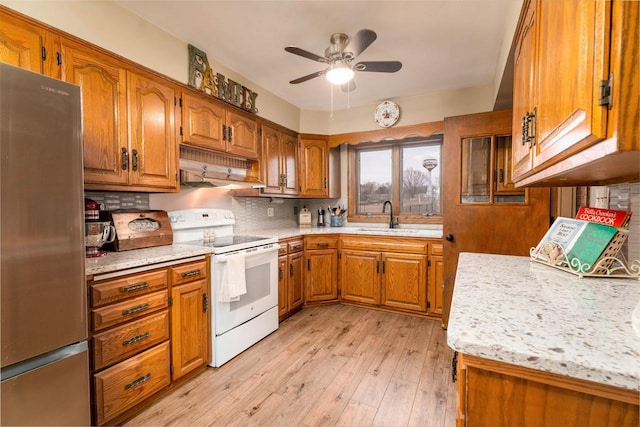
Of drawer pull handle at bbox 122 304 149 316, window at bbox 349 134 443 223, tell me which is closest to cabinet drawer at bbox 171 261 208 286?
drawer pull handle at bbox 122 304 149 316

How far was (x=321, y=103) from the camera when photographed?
357 centimetres

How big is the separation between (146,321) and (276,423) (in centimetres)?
96

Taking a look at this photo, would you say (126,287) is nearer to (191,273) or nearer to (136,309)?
(136,309)

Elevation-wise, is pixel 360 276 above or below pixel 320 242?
below

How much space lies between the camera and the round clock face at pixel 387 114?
3.35m

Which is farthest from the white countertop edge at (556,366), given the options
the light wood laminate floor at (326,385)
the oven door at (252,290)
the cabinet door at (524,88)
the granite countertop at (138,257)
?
the oven door at (252,290)

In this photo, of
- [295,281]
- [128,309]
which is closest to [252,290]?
[295,281]

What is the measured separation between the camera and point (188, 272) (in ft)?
6.32

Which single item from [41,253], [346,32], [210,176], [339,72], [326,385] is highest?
[346,32]

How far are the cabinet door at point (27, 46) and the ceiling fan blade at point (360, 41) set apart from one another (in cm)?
168

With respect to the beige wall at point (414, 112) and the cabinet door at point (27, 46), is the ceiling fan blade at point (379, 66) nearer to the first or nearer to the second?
the beige wall at point (414, 112)

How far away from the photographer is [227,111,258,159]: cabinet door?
263cm

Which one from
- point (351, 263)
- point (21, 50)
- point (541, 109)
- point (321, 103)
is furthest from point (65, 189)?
point (321, 103)

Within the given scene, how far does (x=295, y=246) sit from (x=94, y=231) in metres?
1.82
